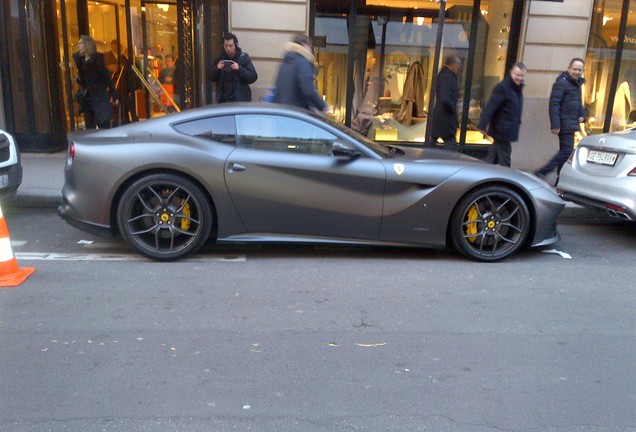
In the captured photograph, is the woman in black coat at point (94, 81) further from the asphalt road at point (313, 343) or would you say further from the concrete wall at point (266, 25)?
the asphalt road at point (313, 343)

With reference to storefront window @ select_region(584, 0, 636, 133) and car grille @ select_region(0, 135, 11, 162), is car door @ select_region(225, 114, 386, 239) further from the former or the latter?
storefront window @ select_region(584, 0, 636, 133)

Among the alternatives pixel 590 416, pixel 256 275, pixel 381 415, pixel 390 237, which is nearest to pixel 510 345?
pixel 590 416

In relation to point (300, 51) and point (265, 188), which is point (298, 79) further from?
point (265, 188)

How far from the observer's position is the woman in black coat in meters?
9.16

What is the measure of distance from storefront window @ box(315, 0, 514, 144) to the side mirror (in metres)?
5.67

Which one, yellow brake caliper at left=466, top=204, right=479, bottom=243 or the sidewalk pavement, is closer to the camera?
yellow brake caliper at left=466, top=204, right=479, bottom=243

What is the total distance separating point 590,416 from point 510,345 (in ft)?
2.54

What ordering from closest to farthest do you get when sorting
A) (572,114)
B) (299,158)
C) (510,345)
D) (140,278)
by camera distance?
(510,345), (140,278), (299,158), (572,114)

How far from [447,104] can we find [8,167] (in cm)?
535

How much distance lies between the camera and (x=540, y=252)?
5.73 metres

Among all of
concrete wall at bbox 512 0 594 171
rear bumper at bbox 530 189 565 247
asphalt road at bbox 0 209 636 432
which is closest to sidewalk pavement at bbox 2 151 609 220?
asphalt road at bbox 0 209 636 432

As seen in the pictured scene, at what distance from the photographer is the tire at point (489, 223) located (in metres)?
5.22

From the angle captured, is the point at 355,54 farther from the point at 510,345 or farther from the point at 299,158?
the point at 510,345

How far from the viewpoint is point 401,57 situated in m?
10.8
